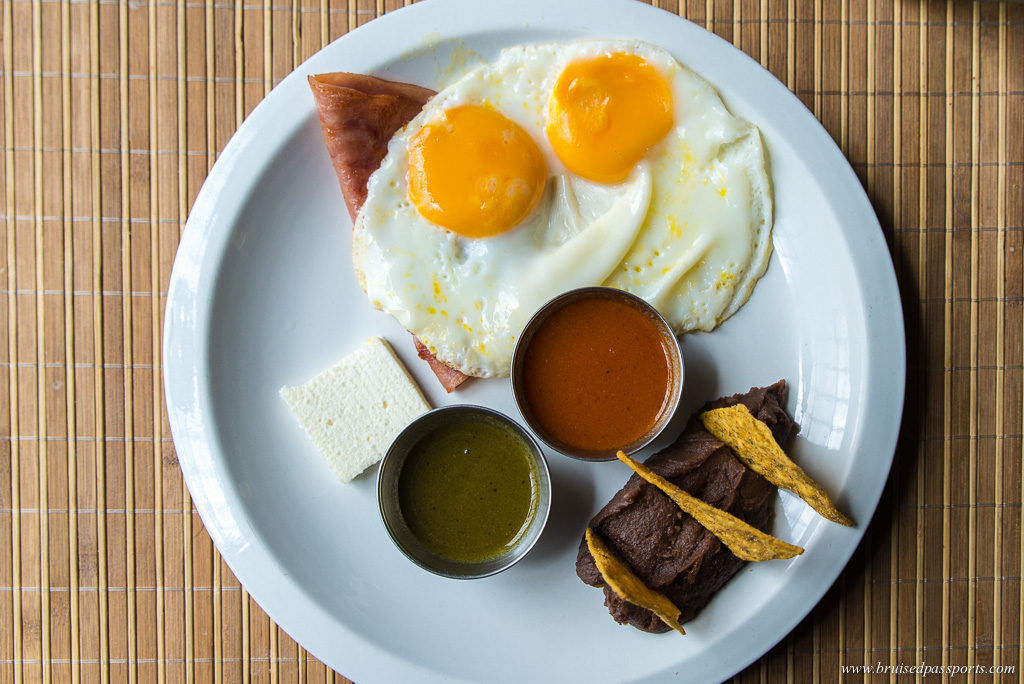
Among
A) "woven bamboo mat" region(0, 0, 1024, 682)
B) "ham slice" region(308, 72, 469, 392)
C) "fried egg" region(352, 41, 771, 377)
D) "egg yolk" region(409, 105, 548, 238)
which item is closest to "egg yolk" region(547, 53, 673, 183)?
"fried egg" region(352, 41, 771, 377)

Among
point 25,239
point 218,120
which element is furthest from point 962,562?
point 25,239

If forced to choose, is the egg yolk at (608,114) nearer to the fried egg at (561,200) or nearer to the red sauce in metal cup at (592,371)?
the fried egg at (561,200)

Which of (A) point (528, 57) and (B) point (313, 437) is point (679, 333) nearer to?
(A) point (528, 57)

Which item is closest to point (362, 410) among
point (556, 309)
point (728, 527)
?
point (556, 309)

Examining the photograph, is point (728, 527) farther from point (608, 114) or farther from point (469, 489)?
point (608, 114)

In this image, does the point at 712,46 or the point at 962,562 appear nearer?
the point at 712,46

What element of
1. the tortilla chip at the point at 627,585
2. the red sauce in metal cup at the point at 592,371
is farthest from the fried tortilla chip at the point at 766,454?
Result: the tortilla chip at the point at 627,585

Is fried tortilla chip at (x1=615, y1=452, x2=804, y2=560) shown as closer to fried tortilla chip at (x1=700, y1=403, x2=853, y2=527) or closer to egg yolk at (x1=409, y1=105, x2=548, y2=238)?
fried tortilla chip at (x1=700, y1=403, x2=853, y2=527)
